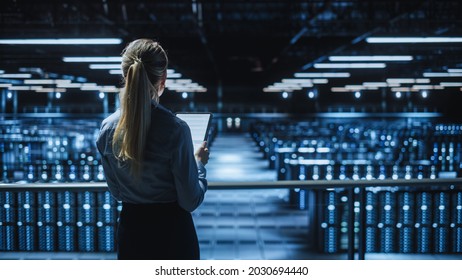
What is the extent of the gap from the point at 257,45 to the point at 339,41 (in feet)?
13.7

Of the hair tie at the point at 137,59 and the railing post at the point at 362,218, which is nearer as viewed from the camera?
the hair tie at the point at 137,59

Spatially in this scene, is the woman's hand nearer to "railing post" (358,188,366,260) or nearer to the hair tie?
the hair tie

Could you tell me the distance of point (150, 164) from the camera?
5.47 feet

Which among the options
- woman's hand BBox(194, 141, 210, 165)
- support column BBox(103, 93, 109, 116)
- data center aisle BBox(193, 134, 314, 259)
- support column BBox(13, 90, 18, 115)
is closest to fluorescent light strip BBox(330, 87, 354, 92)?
support column BBox(103, 93, 109, 116)

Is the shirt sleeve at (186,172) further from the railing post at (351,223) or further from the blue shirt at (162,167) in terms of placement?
the railing post at (351,223)

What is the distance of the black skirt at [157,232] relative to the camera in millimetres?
1749

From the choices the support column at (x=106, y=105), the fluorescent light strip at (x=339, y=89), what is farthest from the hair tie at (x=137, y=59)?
the fluorescent light strip at (x=339, y=89)

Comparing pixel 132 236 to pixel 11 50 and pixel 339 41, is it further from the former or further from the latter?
pixel 339 41

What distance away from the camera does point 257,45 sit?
19.4 meters

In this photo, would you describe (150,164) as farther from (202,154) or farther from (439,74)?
(439,74)

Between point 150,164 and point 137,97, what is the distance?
0.22m

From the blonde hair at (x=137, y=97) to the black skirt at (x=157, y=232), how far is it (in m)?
0.17

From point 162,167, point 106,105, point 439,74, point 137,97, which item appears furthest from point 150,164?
point 106,105
